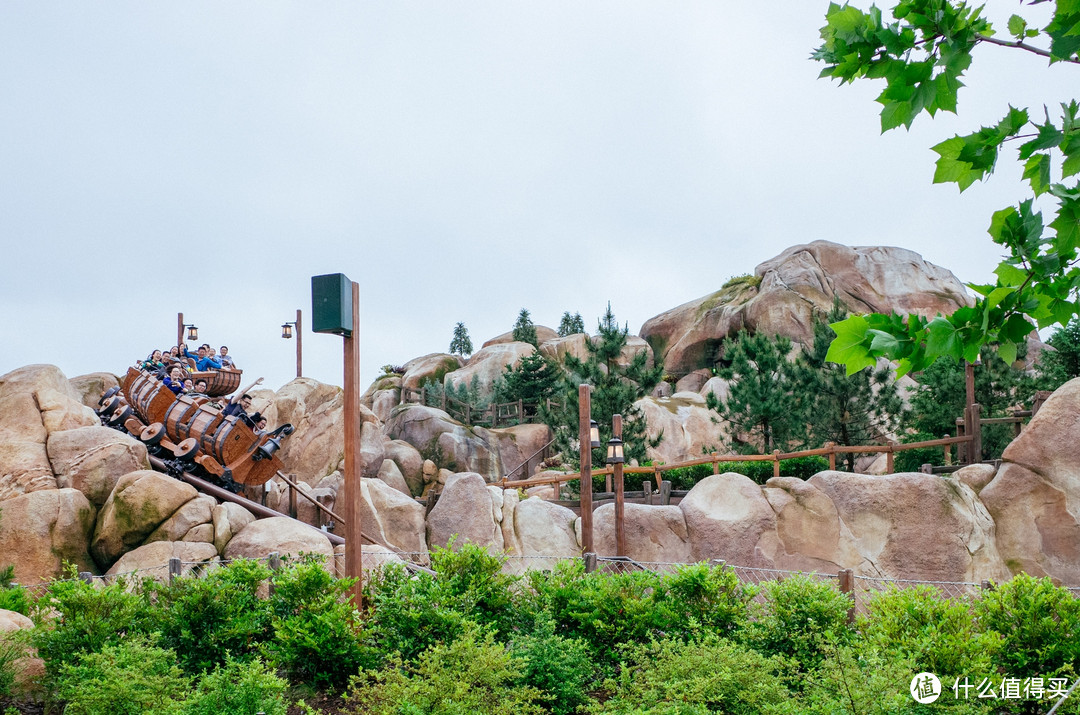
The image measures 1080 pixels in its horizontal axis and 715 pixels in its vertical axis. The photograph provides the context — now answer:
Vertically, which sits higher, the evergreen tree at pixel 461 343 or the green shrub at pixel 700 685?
the evergreen tree at pixel 461 343

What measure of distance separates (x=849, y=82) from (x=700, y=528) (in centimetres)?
1212

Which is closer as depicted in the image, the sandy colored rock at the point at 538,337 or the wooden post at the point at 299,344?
the wooden post at the point at 299,344

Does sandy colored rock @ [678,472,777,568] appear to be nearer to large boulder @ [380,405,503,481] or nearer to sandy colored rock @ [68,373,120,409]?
large boulder @ [380,405,503,481]

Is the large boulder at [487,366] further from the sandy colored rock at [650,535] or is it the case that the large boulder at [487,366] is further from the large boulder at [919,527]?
the large boulder at [919,527]

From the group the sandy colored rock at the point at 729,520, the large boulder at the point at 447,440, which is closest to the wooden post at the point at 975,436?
the sandy colored rock at the point at 729,520

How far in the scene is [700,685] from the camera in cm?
457

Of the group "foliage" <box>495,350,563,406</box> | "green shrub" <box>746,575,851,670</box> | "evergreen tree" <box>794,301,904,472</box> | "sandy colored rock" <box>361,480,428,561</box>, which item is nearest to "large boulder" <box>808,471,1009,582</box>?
"evergreen tree" <box>794,301,904,472</box>

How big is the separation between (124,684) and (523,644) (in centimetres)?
266

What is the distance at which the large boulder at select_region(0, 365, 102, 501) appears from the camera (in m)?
11.8

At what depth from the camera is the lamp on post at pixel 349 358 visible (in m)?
6.42

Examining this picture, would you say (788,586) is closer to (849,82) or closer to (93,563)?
(849,82)

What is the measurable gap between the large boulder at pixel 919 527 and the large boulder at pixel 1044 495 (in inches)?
11.3

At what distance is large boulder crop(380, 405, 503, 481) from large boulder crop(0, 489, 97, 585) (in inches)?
579

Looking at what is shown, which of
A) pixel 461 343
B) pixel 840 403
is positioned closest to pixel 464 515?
pixel 840 403
